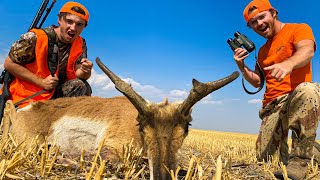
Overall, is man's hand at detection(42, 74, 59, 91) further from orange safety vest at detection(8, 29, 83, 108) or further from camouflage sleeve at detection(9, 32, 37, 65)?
camouflage sleeve at detection(9, 32, 37, 65)

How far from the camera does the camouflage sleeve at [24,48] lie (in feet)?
24.1

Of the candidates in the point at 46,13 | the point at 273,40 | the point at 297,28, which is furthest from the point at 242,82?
the point at 46,13

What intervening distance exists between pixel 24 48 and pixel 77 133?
8.44ft

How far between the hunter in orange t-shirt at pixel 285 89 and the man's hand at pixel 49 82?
3.80 meters

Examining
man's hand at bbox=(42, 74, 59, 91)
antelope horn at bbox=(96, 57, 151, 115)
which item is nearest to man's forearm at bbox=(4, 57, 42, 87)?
man's hand at bbox=(42, 74, 59, 91)

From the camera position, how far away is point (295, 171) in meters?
4.97

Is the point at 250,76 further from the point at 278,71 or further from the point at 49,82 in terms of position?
the point at 49,82

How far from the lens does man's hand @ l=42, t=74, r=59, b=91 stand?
726cm

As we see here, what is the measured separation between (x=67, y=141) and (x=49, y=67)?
2.30 meters

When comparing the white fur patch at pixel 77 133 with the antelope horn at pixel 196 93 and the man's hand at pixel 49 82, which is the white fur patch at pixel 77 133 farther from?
the antelope horn at pixel 196 93

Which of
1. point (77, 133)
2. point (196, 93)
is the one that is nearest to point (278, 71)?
point (196, 93)

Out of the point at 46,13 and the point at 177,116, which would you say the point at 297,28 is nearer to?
the point at 177,116

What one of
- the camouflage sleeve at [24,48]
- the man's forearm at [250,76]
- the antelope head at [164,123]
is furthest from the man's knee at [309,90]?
the camouflage sleeve at [24,48]

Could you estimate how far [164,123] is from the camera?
3850 mm
